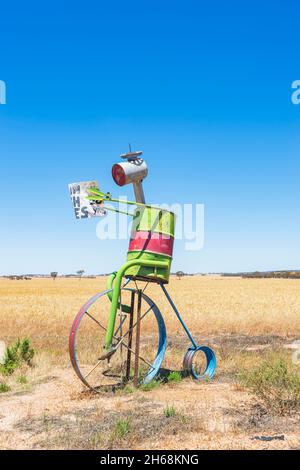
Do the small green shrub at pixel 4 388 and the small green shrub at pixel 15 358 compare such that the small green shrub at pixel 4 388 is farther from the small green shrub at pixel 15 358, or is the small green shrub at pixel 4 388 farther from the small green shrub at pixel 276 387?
the small green shrub at pixel 276 387

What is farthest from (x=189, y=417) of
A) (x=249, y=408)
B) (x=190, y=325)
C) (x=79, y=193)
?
(x=190, y=325)

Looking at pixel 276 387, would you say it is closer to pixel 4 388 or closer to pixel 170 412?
pixel 170 412

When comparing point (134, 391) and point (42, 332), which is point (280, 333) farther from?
point (134, 391)

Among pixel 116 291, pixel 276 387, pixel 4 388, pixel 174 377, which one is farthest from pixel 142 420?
pixel 4 388

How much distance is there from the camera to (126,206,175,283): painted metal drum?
8898 mm

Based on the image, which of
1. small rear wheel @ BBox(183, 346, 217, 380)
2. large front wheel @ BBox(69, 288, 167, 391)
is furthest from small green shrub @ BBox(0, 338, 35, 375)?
small rear wheel @ BBox(183, 346, 217, 380)

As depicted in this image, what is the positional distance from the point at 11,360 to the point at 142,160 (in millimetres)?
4914

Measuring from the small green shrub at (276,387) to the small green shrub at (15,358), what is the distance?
493 centimetres

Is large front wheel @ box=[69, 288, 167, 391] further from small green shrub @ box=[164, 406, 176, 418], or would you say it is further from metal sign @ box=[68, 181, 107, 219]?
small green shrub @ box=[164, 406, 176, 418]

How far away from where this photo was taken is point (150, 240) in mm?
8922

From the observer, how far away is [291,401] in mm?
7219

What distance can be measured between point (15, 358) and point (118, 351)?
2.69m

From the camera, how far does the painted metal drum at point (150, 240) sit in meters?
8.90
